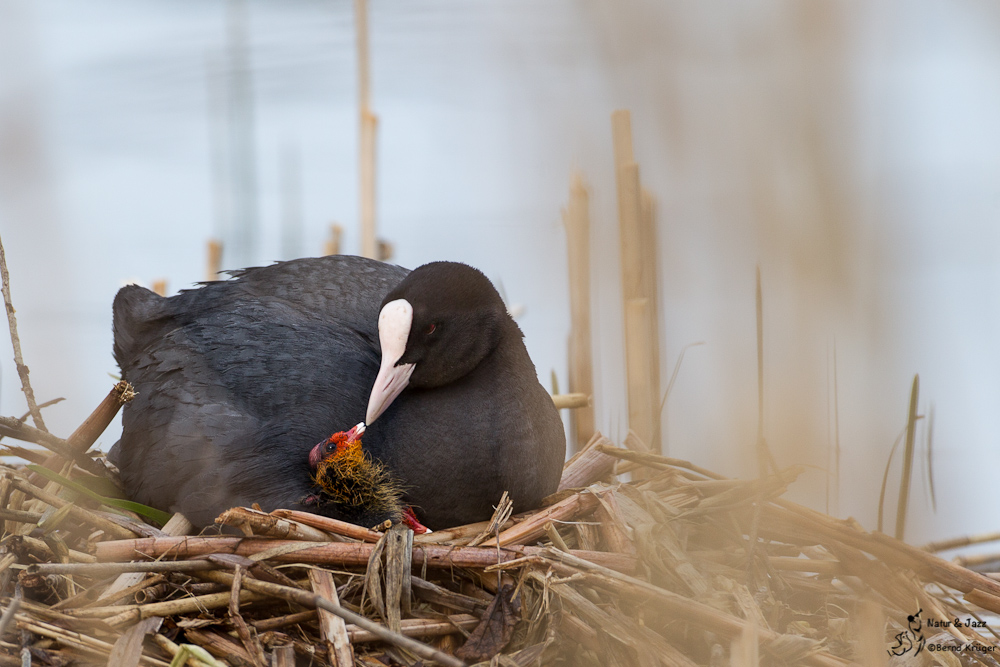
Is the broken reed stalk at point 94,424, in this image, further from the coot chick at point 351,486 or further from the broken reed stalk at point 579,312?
the broken reed stalk at point 579,312

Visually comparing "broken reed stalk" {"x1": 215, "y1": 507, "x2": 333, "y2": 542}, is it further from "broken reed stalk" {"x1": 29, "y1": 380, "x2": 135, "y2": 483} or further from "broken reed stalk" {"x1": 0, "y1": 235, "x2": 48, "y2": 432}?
"broken reed stalk" {"x1": 0, "y1": 235, "x2": 48, "y2": 432}

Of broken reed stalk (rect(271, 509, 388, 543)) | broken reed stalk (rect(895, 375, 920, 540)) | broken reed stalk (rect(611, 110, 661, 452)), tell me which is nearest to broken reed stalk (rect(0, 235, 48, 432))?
broken reed stalk (rect(271, 509, 388, 543))

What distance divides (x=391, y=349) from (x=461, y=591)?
0.60 metres

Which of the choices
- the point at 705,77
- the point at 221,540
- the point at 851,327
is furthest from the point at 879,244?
the point at 221,540

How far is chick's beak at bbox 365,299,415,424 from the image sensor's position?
190cm

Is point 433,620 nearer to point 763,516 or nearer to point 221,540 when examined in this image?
point 221,540

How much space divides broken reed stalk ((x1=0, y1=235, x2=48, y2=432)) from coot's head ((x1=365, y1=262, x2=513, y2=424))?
0.72 meters

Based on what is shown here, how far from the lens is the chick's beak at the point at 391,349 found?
190 centimetres

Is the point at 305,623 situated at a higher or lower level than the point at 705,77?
lower

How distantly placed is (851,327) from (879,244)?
0.06m

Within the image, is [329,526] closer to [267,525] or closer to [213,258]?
[267,525]

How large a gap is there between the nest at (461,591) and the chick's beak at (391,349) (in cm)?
36

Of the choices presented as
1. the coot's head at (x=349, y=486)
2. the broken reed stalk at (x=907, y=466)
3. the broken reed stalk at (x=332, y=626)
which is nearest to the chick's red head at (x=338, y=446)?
the coot's head at (x=349, y=486)

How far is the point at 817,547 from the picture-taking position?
1.89 m
